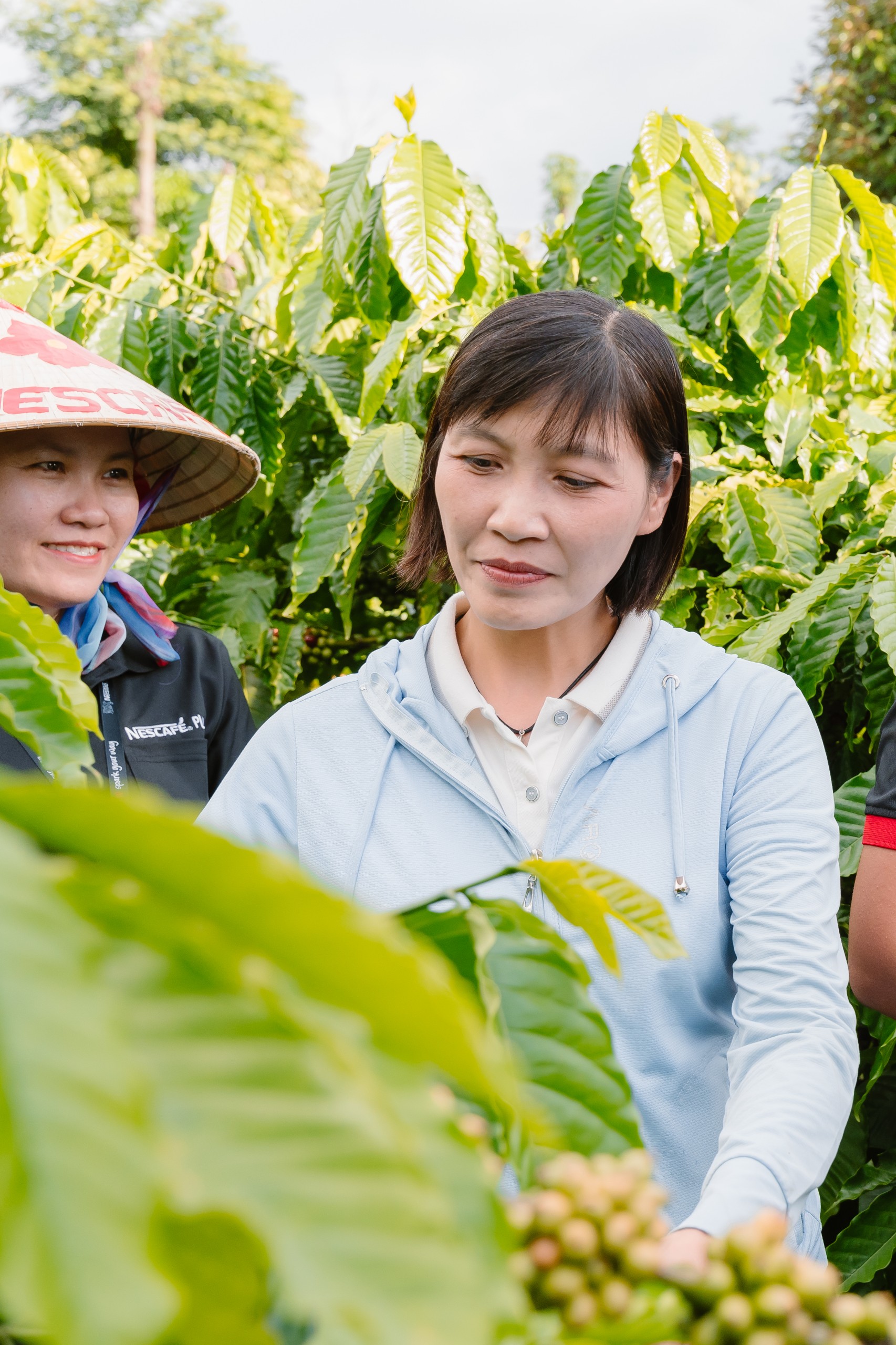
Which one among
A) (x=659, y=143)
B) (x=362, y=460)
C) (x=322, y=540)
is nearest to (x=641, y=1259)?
(x=362, y=460)

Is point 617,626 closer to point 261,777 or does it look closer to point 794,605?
point 794,605

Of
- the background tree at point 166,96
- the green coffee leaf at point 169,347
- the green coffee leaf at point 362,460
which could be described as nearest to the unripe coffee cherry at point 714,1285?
the green coffee leaf at point 362,460

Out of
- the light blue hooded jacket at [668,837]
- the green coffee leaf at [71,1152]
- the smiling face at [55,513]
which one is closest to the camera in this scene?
the green coffee leaf at [71,1152]

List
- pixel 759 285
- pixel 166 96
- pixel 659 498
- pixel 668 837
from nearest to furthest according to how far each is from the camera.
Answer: pixel 668 837 < pixel 659 498 < pixel 759 285 < pixel 166 96

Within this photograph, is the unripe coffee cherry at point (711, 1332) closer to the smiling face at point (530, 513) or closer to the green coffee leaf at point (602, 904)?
the green coffee leaf at point (602, 904)

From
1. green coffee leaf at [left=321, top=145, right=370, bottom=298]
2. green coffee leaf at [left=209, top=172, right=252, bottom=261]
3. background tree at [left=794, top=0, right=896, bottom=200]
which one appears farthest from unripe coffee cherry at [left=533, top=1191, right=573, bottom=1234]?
background tree at [left=794, top=0, right=896, bottom=200]

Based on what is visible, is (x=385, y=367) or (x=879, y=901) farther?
(x=385, y=367)

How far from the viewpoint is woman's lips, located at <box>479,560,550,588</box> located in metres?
1.36

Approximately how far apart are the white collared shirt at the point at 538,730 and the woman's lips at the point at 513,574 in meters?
0.15

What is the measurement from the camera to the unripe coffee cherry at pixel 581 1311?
0.41m

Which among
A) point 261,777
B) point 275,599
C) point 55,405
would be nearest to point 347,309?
point 275,599

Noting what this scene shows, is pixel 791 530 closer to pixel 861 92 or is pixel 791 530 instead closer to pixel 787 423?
pixel 787 423

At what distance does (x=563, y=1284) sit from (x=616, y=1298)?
18mm

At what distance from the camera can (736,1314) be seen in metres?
0.41
